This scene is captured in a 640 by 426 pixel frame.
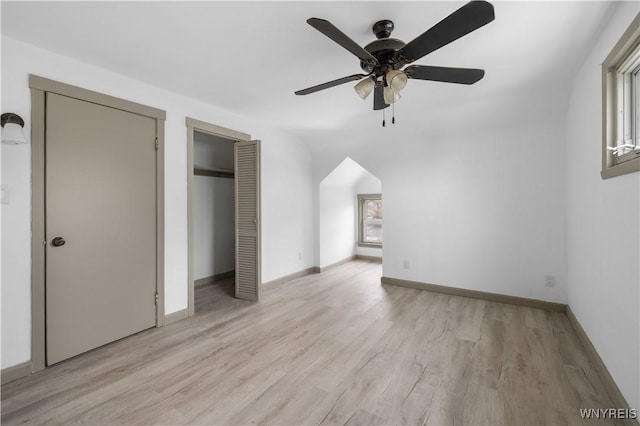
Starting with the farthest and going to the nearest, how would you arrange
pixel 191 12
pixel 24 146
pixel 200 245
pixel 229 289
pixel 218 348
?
pixel 200 245 < pixel 229 289 < pixel 218 348 < pixel 24 146 < pixel 191 12

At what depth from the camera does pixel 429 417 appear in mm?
1672

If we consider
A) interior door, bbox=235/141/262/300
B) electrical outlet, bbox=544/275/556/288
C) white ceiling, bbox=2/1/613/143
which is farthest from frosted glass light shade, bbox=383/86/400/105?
electrical outlet, bbox=544/275/556/288

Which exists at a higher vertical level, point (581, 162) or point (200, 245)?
point (581, 162)

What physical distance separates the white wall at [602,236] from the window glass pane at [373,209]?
3.65 metres

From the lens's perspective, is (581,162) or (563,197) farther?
(563,197)

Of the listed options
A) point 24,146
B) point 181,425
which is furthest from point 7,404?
point 24,146

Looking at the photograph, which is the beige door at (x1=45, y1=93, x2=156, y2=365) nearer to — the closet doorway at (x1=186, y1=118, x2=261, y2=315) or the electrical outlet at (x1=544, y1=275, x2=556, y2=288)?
the closet doorway at (x1=186, y1=118, x2=261, y2=315)

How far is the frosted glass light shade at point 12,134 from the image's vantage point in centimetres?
194

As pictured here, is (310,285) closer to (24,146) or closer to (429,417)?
(429,417)

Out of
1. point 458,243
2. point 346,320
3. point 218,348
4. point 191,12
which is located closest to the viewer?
point 191,12

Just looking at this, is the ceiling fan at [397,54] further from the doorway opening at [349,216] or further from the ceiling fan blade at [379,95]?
the doorway opening at [349,216]

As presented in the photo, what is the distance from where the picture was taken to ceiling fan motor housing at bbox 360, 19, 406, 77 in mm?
1843

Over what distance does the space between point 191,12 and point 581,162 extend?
10.9ft

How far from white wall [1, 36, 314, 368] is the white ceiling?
135 mm
